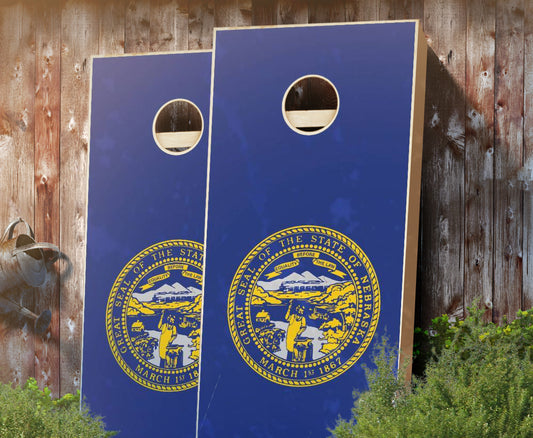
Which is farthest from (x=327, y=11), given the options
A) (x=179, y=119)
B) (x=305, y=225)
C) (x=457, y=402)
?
(x=457, y=402)

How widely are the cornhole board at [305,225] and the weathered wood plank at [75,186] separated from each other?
1.10m

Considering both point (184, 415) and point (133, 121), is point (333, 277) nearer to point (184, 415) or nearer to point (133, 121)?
point (184, 415)

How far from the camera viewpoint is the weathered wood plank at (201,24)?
3846mm

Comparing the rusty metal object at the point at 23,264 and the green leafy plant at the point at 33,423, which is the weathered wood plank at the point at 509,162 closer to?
the green leafy plant at the point at 33,423

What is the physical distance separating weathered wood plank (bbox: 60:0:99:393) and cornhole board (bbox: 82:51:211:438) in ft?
1.40

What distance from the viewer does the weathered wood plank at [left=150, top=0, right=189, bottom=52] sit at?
3.88 meters

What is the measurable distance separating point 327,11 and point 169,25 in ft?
3.16

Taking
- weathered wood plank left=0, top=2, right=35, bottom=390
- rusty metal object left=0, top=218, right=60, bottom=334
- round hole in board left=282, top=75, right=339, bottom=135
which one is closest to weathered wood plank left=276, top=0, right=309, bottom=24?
round hole in board left=282, top=75, right=339, bottom=135

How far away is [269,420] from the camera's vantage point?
3.14m

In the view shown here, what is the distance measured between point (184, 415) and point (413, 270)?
1.40m

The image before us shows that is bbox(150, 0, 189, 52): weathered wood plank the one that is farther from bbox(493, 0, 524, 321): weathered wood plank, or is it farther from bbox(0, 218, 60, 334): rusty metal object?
bbox(493, 0, 524, 321): weathered wood plank

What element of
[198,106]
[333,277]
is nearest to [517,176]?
[333,277]

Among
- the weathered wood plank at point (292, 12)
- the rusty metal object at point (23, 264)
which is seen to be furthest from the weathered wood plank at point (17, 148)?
the weathered wood plank at point (292, 12)

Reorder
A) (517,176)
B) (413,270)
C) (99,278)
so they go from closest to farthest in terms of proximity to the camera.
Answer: (413,270)
(517,176)
(99,278)
